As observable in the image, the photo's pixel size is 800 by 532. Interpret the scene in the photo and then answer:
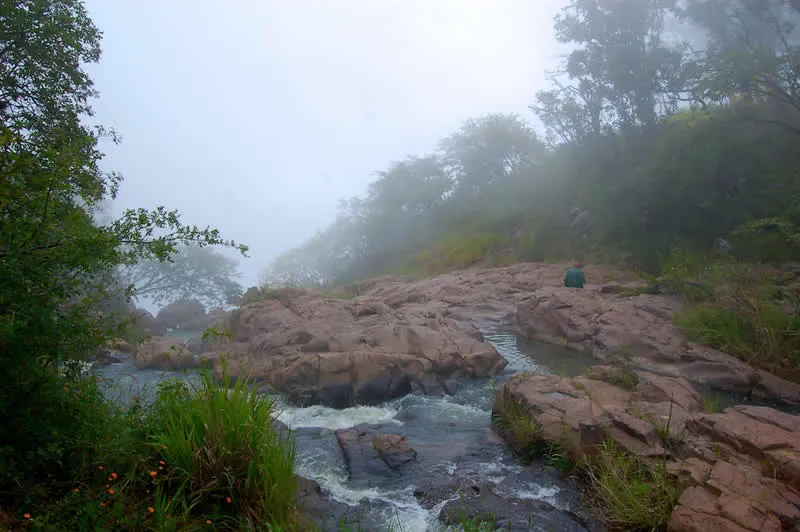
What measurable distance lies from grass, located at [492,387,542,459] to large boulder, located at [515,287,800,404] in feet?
9.68

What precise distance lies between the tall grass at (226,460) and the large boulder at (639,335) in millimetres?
7242

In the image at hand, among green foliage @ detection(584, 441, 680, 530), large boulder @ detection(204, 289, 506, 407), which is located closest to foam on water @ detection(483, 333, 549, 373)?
large boulder @ detection(204, 289, 506, 407)

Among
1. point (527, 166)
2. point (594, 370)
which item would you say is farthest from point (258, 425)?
point (527, 166)

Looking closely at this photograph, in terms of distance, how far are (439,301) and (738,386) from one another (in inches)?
367

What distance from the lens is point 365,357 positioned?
955cm

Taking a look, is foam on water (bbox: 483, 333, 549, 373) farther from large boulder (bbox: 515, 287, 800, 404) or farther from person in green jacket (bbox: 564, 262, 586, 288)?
person in green jacket (bbox: 564, 262, 586, 288)

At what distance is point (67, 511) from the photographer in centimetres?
302

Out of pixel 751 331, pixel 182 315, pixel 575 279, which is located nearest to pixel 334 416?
pixel 751 331

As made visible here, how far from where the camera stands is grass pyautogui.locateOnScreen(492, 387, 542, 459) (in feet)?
20.1

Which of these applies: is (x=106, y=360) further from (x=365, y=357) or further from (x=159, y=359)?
(x=365, y=357)

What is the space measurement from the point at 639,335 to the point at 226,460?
9.36 m

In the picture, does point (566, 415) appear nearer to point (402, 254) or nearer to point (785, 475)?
point (785, 475)

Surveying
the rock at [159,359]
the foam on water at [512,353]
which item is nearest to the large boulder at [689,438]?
the foam on water at [512,353]

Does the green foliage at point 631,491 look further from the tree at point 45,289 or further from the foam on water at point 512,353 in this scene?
the foam on water at point 512,353
